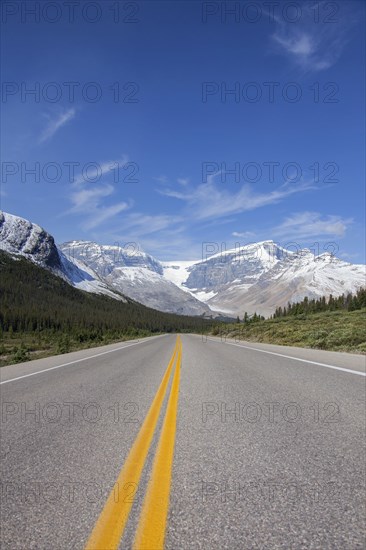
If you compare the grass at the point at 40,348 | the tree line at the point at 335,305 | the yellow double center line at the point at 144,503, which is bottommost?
the grass at the point at 40,348

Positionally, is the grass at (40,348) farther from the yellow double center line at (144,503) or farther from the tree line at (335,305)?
the tree line at (335,305)

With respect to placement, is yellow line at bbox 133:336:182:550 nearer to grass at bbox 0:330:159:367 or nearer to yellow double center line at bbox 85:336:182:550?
yellow double center line at bbox 85:336:182:550

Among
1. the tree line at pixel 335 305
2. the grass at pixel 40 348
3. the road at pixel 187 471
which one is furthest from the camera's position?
the tree line at pixel 335 305

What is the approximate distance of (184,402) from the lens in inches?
284

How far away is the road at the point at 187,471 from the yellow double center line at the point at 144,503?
1 cm

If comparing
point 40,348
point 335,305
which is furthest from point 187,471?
point 335,305

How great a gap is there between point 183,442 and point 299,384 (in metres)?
4.44

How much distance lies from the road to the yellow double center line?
1 cm

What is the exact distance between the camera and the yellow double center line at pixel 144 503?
256 cm

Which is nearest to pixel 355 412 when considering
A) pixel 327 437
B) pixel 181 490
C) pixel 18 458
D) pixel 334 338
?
pixel 327 437

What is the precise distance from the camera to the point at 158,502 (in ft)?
10.1

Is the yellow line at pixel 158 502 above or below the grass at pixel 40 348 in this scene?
above

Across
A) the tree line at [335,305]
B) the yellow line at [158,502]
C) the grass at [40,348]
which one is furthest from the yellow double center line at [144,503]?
the tree line at [335,305]

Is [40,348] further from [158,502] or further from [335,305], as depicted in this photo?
[335,305]
